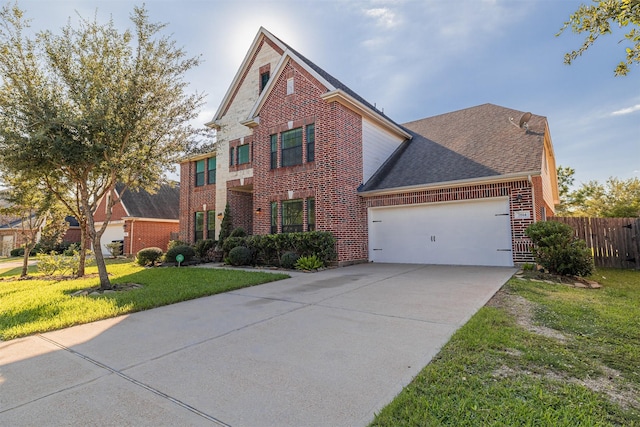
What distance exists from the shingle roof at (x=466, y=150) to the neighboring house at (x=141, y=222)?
674 inches

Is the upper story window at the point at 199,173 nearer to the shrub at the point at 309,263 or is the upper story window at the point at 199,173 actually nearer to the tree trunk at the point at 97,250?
the tree trunk at the point at 97,250

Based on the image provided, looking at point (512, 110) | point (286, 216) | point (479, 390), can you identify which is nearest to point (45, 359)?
point (479, 390)

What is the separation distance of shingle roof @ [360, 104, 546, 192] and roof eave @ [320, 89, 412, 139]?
3.58 ft

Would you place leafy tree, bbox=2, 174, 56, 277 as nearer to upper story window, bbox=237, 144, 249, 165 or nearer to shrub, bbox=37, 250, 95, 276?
shrub, bbox=37, 250, 95, 276

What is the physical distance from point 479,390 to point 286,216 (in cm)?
1082

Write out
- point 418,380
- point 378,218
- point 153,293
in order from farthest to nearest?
point 378,218, point 153,293, point 418,380

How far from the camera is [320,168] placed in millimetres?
11867

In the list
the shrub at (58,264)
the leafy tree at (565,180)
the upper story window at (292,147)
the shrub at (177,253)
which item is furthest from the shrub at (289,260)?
the leafy tree at (565,180)

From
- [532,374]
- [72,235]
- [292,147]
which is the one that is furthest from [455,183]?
[72,235]

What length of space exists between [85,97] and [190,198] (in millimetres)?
11587

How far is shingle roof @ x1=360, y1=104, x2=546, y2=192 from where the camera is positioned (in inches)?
414

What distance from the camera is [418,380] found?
2797mm

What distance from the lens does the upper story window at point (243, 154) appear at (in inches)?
634

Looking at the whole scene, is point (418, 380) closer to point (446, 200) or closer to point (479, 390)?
point (479, 390)
